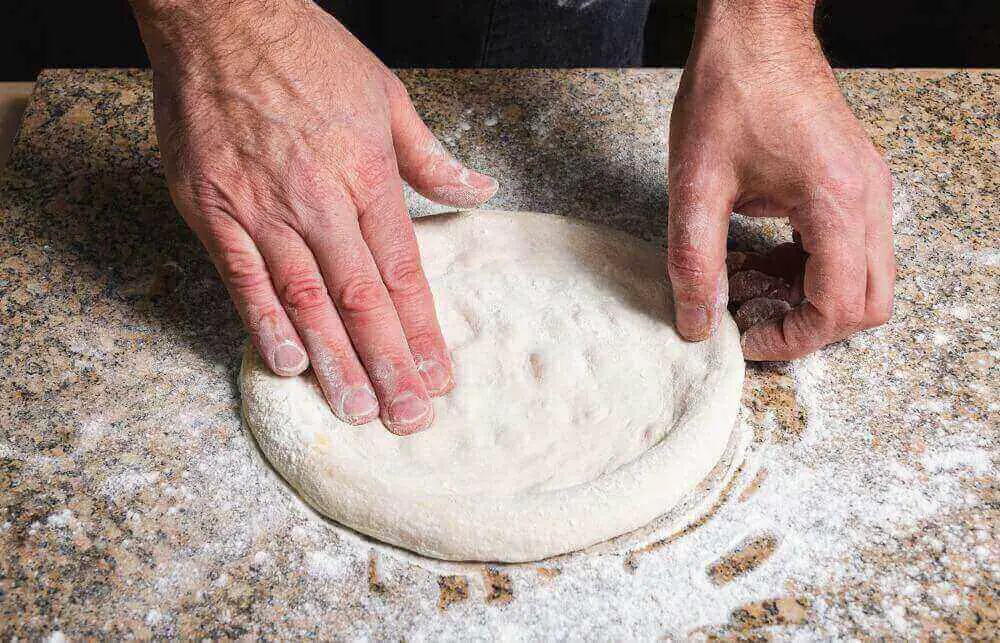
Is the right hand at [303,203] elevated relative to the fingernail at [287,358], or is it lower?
elevated

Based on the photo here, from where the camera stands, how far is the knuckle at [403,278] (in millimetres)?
1377

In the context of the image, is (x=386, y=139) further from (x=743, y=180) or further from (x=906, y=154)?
(x=906, y=154)

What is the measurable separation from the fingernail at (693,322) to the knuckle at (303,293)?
2.01 ft

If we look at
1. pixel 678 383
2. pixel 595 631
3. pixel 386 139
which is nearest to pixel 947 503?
pixel 678 383

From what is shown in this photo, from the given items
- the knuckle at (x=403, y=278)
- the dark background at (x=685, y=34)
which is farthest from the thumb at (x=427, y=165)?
the dark background at (x=685, y=34)

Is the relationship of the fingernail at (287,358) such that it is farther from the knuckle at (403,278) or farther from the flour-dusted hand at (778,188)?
the flour-dusted hand at (778,188)

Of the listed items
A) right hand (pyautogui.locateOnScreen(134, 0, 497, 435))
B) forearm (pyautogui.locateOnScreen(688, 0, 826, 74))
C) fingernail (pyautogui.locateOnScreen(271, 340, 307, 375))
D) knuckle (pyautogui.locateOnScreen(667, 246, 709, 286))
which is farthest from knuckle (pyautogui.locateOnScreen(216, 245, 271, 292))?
forearm (pyautogui.locateOnScreen(688, 0, 826, 74))

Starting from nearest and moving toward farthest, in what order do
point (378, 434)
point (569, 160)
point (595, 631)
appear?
point (595, 631), point (378, 434), point (569, 160)

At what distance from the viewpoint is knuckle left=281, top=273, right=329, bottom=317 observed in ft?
4.35

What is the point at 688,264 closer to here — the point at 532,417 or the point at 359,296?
the point at 532,417

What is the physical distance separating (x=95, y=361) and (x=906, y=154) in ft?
6.03

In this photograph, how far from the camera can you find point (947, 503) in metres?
1.33

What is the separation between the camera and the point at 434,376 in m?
1.38

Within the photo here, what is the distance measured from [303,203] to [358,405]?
340mm
